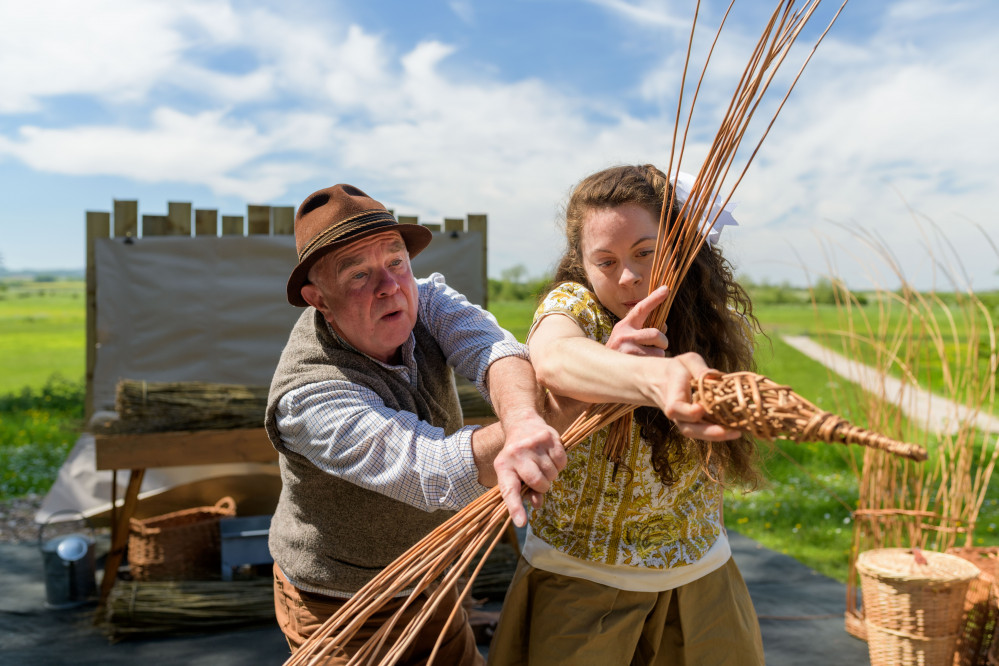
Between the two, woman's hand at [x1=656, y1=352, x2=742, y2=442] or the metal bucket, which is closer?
woman's hand at [x1=656, y1=352, x2=742, y2=442]

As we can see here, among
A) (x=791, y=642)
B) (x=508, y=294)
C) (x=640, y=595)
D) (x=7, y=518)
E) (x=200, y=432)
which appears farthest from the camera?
(x=508, y=294)

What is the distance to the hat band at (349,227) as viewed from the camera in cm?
176

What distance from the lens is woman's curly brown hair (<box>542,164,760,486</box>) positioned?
5.33 ft

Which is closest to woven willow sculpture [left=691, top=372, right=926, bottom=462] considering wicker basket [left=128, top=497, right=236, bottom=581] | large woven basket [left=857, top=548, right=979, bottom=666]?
large woven basket [left=857, top=548, right=979, bottom=666]

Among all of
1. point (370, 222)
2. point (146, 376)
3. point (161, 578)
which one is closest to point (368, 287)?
point (370, 222)

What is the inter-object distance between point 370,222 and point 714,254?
0.82m

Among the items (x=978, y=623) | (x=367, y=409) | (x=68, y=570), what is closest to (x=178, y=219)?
(x=68, y=570)

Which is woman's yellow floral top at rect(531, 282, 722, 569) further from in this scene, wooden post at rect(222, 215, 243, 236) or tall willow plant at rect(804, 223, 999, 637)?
wooden post at rect(222, 215, 243, 236)

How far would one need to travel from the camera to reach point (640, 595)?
5.44 ft

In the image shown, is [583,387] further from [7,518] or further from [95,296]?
[7,518]

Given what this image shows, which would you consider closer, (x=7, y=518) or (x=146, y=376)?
(x=146, y=376)

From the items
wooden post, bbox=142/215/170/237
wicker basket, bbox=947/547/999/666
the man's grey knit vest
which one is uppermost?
wooden post, bbox=142/215/170/237

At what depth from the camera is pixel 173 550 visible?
4.70 m

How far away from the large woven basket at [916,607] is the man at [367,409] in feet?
7.49
